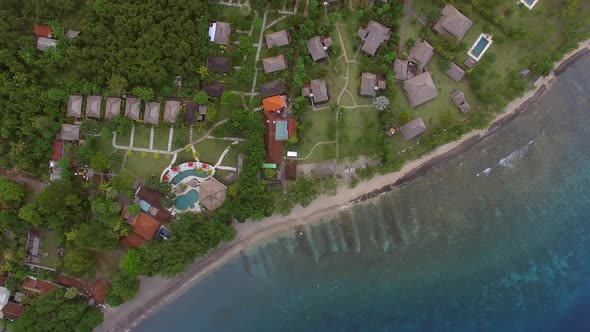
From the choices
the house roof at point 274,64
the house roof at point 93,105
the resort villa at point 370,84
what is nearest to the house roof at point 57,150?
the house roof at point 93,105

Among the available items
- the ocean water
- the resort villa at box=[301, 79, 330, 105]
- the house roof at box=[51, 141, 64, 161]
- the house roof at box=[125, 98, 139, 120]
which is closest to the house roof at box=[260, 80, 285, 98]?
the resort villa at box=[301, 79, 330, 105]

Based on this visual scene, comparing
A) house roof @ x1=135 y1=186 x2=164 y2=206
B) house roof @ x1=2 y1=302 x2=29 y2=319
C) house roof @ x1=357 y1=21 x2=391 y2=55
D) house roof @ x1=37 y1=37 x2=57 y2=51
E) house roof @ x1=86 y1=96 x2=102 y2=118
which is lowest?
house roof @ x1=2 y1=302 x2=29 y2=319

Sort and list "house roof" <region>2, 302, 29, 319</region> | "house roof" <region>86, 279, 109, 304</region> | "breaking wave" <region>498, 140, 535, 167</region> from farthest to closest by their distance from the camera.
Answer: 1. "breaking wave" <region>498, 140, 535, 167</region>
2. "house roof" <region>86, 279, 109, 304</region>
3. "house roof" <region>2, 302, 29, 319</region>

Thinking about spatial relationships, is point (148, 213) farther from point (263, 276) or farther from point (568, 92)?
point (568, 92)

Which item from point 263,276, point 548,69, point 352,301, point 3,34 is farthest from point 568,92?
point 3,34

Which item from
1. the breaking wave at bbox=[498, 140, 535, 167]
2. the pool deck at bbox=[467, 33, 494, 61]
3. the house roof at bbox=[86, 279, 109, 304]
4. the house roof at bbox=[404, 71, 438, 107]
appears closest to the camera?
the house roof at bbox=[86, 279, 109, 304]

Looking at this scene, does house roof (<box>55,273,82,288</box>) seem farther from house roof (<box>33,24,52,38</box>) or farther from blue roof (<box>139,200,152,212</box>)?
house roof (<box>33,24,52,38</box>)

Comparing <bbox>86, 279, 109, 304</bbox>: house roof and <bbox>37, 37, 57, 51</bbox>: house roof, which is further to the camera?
<bbox>37, 37, 57, 51</bbox>: house roof
